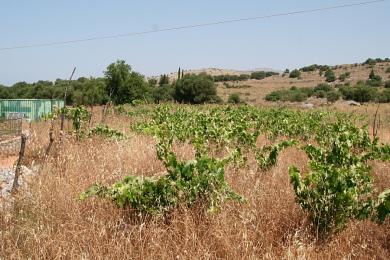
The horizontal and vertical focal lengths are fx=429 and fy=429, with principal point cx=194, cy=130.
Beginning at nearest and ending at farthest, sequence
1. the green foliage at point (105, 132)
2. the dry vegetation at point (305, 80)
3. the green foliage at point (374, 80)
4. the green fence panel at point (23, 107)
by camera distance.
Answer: the green foliage at point (105, 132) → the green fence panel at point (23, 107) → the green foliage at point (374, 80) → the dry vegetation at point (305, 80)

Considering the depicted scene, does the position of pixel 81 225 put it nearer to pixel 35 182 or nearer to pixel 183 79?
pixel 35 182

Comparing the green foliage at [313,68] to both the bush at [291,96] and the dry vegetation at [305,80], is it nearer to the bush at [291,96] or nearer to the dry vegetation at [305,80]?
the dry vegetation at [305,80]

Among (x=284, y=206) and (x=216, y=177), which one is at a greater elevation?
(x=216, y=177)

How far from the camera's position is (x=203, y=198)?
4488 millimetres

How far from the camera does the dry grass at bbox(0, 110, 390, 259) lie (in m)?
3.72

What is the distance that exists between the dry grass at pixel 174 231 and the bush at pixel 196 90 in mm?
45528

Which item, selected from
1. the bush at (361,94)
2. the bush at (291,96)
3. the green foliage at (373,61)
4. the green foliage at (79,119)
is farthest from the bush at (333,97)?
the green foliage at (79,119)

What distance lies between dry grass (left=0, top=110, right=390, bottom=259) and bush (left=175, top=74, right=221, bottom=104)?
4553cm

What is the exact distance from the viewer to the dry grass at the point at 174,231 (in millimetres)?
3723

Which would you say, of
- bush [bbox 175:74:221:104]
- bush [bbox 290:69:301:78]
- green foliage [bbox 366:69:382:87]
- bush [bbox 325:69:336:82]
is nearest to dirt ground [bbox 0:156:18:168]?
bush [bbox 175:74:221:104]

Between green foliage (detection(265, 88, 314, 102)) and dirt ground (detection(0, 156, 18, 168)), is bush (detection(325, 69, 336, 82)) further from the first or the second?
dirt ground (detection(0, 156, 18, 168))

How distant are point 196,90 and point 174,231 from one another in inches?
1863

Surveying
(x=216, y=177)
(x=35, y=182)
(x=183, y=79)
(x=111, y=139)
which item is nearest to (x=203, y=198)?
(x=216, y=177)

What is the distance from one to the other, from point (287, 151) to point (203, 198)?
5.32 m
